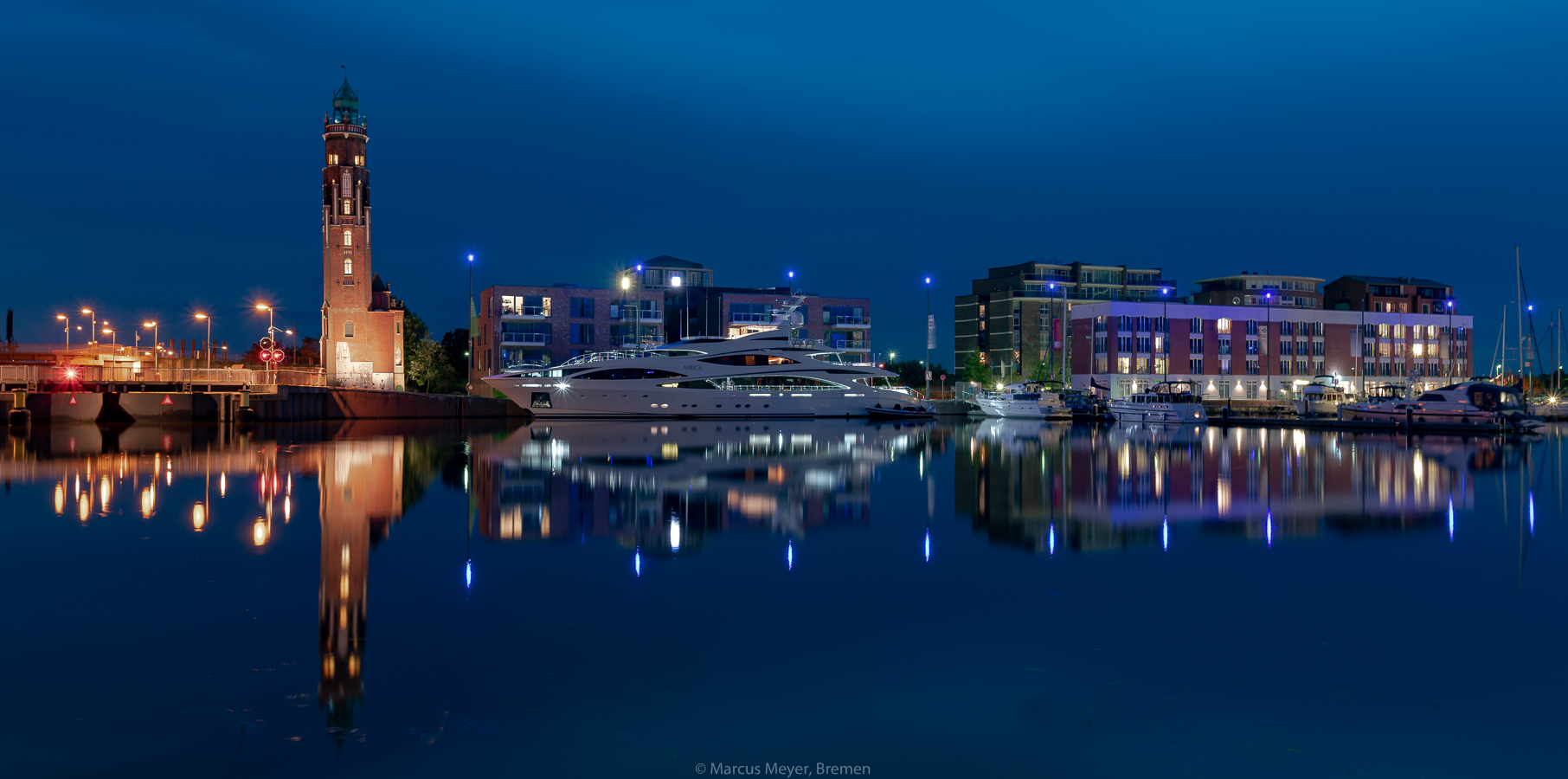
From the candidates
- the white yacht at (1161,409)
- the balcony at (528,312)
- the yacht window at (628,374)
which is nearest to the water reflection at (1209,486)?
the white yacht at (1161,409)

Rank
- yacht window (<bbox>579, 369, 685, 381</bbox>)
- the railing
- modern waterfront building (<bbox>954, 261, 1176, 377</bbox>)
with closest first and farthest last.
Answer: yacht window (<bbox>579, 369, 685, 381</bbox>), the railing, modern waterfront building (<bbox>954, 261, 1176, 377</bbox>)

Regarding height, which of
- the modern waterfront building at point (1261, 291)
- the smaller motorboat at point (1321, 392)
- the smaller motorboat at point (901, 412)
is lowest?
the smaller motorboat at point (901, 412)

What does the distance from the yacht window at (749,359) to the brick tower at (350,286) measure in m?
21.7

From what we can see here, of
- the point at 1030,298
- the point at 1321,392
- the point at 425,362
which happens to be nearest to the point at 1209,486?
the point at 425,362

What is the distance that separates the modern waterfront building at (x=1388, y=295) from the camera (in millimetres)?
112750

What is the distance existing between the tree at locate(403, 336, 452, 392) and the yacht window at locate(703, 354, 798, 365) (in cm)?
2438

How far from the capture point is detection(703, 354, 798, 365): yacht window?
212 feet

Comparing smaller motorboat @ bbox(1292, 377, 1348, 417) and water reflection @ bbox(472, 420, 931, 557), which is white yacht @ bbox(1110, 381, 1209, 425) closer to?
smaller motorboat @ bbox(1292, 377, 1348, 417)

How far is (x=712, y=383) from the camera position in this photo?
212ft

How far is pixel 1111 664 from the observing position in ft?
27.0

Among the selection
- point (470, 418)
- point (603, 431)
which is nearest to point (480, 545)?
point (603, 431)

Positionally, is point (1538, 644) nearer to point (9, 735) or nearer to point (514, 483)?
point (9, 735)

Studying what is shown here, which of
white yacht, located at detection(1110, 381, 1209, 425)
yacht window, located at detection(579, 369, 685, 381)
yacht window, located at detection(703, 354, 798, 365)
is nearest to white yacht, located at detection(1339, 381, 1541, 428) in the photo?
white yacht, located at detection(1110, 381, 1209, 425)

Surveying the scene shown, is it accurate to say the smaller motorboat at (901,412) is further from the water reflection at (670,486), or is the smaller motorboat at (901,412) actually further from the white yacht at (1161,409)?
the water reflection at (670,486)
